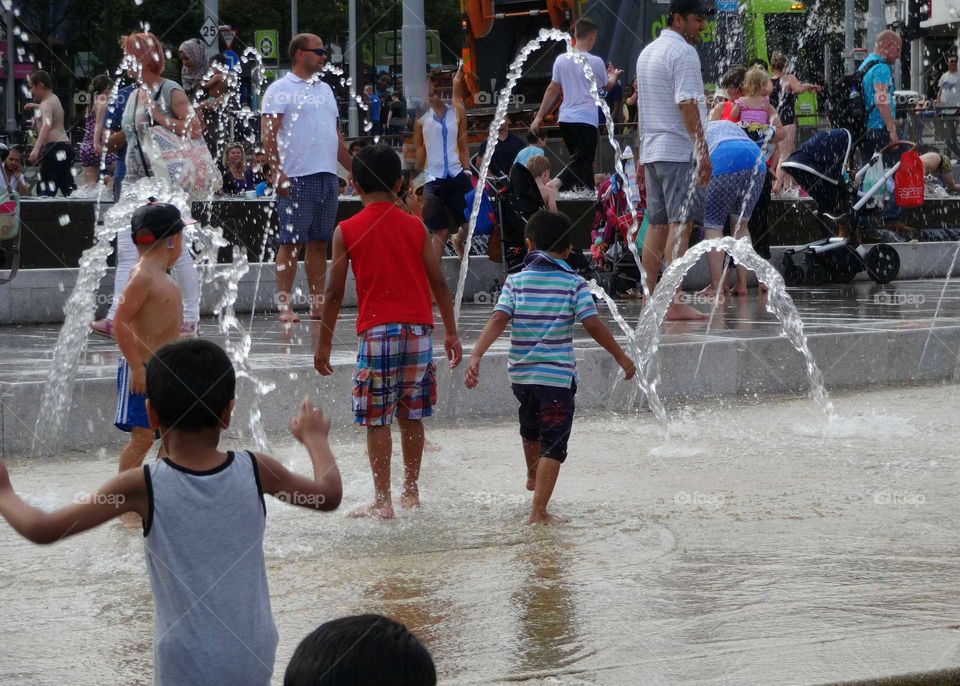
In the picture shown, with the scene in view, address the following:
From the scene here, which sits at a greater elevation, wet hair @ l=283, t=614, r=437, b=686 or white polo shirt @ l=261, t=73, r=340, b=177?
white polo shirt @ l=261, t=73, r=340, b=177

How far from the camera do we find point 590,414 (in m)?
8.12

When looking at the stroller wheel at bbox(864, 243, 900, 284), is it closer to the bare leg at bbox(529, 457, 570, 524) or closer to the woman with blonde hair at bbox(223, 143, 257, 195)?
the woman with blonde hair at bbox(223, 143, 257, 195)

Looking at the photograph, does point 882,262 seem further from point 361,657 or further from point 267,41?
point 267,41

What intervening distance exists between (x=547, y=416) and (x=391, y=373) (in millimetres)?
614

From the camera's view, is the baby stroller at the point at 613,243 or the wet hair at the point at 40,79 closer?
the baby stroller at the point at 613,243

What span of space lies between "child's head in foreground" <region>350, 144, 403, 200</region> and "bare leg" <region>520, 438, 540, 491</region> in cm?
112

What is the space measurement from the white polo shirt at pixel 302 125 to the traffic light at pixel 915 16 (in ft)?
49.2

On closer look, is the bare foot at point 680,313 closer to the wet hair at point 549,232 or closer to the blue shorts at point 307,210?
the blue shorts at point 307,210

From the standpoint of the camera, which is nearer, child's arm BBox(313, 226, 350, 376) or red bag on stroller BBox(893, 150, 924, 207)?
child's arm BBox(313, 226, 350, 376)

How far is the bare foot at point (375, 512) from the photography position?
5.57m

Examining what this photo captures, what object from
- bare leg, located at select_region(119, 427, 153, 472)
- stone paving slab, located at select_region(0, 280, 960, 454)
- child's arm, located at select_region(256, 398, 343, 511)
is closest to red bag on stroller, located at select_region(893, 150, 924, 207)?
stone paving slab, located at select_region(0, 280, 960, 454)

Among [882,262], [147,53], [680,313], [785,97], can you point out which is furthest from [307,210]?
[785,97]

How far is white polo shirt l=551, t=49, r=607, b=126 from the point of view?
12516mm

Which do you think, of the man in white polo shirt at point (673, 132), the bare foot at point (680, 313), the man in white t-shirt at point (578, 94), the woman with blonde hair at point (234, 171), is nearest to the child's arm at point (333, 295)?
the man in white polo shirt at point (673, 132)
